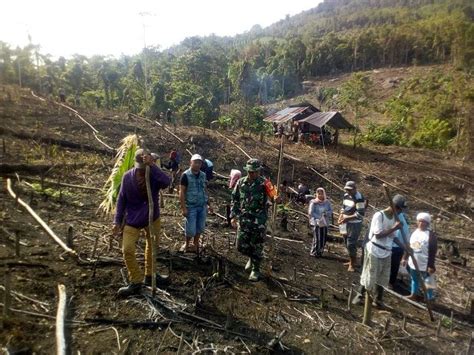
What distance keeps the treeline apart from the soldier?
21.3 meters

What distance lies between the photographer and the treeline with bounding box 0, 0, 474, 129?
103ft

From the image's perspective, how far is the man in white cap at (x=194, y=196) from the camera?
564 centimetres

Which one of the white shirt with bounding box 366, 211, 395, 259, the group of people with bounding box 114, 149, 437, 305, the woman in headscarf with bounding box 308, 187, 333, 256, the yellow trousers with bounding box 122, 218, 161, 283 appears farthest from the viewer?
the woman in headscarf with bounding box 308, 187, 333, 256

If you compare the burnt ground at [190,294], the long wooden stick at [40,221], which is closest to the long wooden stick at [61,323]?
the burnt ground at [190,294]

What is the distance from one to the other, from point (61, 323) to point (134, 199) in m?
1.47

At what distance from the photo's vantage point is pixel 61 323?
3.68m

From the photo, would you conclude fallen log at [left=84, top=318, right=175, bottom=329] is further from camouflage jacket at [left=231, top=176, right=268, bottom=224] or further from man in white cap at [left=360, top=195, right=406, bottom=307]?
man in white cap at [left=360, top=195, right=406, bottom=307]

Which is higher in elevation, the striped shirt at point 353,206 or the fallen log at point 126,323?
the striped shirt at point 353,206

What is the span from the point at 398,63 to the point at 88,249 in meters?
66.1

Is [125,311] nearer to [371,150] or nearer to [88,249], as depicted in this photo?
[88,249]

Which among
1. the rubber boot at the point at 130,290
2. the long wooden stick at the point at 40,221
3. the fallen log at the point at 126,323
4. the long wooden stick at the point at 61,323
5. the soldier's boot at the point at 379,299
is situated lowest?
the soldier's boot at the point at 379,299

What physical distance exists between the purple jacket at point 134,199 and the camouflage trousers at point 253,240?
1.55 metres

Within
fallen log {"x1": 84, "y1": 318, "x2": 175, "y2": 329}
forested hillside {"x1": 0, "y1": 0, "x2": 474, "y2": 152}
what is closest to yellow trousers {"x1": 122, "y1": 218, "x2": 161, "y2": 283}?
fallen log {"x1": 84, "y1": 318, "x2": 175, "y2": 329}

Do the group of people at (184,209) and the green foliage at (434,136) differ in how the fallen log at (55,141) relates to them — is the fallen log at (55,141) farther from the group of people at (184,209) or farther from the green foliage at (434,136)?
the green foliage at (434,136)
